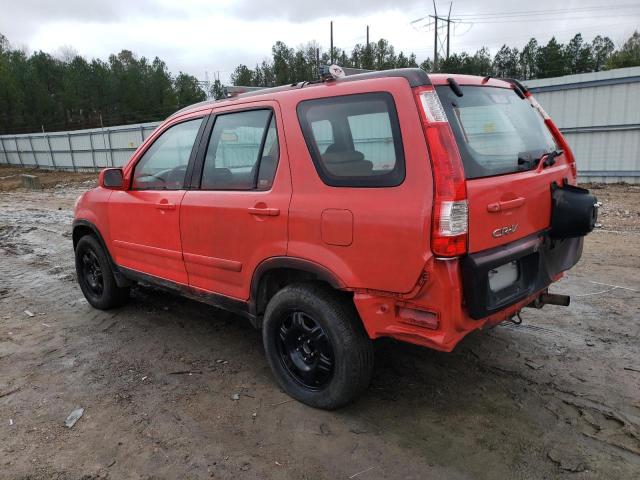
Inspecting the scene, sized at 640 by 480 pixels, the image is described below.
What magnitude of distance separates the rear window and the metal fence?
69.0ft

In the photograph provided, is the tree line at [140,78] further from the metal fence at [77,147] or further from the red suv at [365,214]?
the red suv at [365,214]

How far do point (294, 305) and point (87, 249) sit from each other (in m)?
3.03

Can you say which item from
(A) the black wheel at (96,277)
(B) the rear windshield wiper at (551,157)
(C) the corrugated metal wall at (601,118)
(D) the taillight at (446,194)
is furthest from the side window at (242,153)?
(C) the corrugated metal wall at (601,118)

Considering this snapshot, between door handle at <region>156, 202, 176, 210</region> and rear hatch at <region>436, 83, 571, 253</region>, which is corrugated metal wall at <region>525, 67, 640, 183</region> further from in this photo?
door handle at <region>156, 202, 176, 210</region>

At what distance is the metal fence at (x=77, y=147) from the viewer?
Answer: 23.6 m

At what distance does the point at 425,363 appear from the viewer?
3562mm

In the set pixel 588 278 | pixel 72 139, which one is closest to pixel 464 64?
pixel 72 139

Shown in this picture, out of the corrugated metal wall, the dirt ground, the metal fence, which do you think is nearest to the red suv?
the dirt ground

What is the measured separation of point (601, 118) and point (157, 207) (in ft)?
42.2

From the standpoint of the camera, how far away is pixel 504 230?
2629 millimetres

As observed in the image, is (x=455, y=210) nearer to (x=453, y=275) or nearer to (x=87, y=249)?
(x=453, y=275)

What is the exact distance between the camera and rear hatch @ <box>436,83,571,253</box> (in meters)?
Answer: 2.49

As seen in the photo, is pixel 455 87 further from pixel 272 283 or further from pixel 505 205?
pixel 272 283

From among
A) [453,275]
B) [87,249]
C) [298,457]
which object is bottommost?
[298,457]
